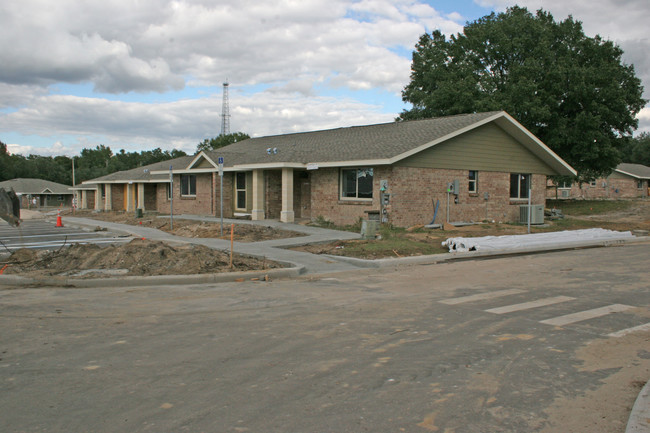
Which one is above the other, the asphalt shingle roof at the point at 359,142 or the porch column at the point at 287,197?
the asphalt shingle roof at the point at 359,142

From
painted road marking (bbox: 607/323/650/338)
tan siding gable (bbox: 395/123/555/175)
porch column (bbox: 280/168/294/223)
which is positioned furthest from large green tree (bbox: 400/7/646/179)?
painted road marking (bbox: 607/323/650/338)

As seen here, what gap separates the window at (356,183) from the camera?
854 inches

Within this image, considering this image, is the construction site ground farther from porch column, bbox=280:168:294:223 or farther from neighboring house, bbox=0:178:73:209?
neighboring house, bbox=0:178:73:209

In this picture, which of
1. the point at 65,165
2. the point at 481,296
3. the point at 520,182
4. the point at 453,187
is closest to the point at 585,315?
the point at 481,296

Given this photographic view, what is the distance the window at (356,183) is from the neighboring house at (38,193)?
65.2 meters

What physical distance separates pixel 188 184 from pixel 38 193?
58356 mm

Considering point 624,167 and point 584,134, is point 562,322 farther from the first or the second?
point 624,167

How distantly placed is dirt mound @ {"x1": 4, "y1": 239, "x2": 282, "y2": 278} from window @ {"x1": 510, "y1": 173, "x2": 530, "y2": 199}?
18360mm

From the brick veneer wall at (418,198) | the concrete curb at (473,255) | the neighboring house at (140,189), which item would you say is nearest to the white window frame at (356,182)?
the brick veneer wall at (418,198)

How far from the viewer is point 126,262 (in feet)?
38.0

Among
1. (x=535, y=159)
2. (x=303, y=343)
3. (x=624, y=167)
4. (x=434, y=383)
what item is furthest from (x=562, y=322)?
(x=624, y=167)

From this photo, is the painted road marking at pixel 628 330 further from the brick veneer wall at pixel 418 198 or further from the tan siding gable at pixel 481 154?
the tan siding gable at pixel 481 154

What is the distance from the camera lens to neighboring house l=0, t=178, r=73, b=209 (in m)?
75.9

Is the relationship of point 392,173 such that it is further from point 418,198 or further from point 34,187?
point 34,187
